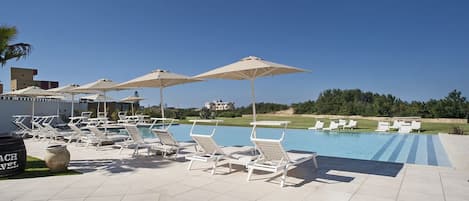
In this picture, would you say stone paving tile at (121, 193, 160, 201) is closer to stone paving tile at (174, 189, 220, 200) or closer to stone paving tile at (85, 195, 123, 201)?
stone paving tile at (85, 195, 123, 201)

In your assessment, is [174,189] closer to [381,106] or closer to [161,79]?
[161,79]

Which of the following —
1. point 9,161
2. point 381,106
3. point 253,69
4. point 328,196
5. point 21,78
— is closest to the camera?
point 328,196

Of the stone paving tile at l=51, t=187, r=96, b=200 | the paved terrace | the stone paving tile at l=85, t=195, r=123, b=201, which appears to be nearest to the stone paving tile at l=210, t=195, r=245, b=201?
the paved terrace

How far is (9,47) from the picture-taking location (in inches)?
281

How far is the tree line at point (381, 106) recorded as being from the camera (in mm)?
23312

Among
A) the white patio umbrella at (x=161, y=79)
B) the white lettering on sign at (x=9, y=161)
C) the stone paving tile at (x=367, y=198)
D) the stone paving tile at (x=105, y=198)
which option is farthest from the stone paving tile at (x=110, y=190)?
the white patio umbrella at (x=161, y=79)

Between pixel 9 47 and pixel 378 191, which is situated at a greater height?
pixel 9 47

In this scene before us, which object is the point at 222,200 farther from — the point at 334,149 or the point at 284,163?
the point at 334,149

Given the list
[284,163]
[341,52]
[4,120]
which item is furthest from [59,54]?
[341,52]

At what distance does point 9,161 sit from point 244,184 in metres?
4.02

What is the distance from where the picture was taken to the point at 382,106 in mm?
27234

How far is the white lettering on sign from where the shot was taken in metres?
4.98

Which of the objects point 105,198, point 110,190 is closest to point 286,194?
point 105,198

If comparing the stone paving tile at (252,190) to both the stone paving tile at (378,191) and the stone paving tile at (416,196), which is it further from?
the stone paving tile at (416,196)
